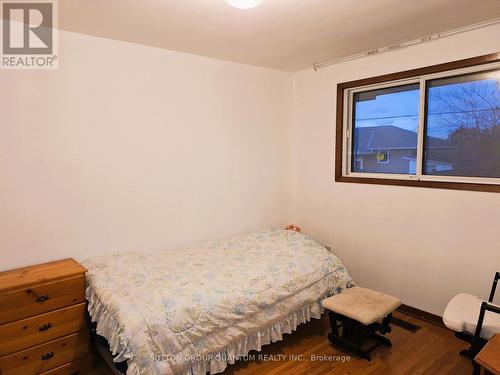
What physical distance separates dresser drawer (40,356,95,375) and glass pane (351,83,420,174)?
3.01 metres

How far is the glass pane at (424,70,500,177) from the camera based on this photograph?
2635 mm

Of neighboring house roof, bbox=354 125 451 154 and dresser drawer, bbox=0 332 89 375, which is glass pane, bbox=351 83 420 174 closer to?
neighboring house roof, bbox=354 125 451 154

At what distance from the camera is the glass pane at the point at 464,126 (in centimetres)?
263

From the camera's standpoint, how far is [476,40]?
2572mm

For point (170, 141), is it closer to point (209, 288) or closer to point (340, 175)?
point (209, 288)

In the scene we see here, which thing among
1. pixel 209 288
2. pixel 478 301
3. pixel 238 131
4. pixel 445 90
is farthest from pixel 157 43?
pixel 478 301

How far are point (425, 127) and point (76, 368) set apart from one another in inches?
135

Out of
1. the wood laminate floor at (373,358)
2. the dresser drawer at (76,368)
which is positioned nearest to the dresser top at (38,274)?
the dresser drawer at (76,368)

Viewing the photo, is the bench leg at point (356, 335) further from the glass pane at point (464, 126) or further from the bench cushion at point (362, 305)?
the glass pane at point (464, 126)

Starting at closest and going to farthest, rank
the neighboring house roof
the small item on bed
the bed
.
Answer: the bed < the neighboring house roof < the small item on bed

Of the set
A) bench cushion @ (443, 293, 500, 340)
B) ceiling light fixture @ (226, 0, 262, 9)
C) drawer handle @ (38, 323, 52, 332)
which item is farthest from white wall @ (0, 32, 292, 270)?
bench cushion @ (443, 293, 500, 340)

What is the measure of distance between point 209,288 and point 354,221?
187 cm

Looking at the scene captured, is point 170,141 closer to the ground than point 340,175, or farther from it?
farther from it

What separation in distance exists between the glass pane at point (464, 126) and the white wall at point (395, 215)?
217mm
